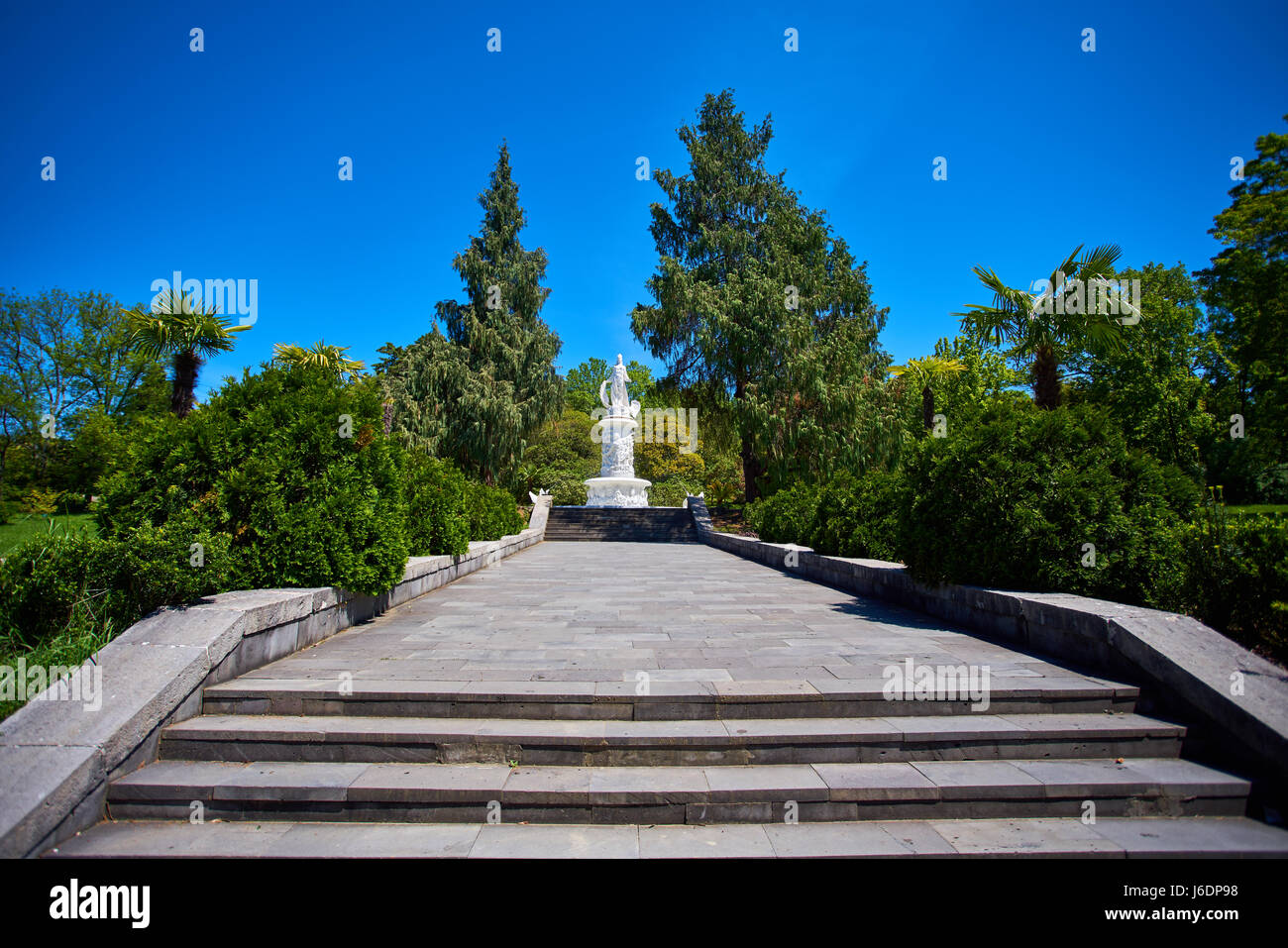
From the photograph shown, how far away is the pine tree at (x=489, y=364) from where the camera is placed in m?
27.1

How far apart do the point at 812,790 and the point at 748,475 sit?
825 inches

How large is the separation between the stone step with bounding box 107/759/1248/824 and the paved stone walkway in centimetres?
71

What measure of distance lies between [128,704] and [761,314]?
1976 centimetres

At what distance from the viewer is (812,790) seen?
3123 millimetres

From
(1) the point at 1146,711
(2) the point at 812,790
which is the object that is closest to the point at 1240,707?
(1) the point at 1146,711

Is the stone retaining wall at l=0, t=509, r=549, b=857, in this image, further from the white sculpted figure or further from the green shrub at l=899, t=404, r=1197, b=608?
the white sculpted figure

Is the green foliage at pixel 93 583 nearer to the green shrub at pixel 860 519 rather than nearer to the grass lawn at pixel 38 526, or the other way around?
the grass lawn at pixel 38 526

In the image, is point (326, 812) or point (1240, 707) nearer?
point (326, 812)

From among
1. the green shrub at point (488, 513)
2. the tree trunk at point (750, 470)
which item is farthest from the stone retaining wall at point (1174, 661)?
the tree trunk at point (750, 470)

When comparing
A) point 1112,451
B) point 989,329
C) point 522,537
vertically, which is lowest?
point 522,537

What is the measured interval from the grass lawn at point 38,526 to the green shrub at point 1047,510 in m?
7.76

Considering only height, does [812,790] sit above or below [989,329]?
below
